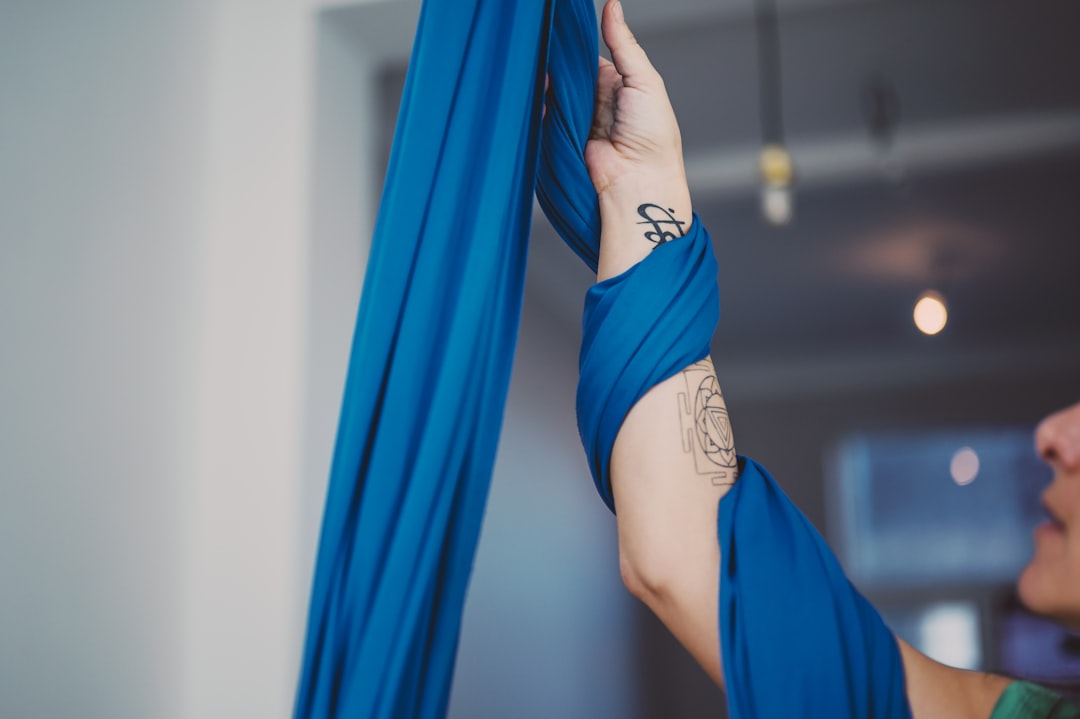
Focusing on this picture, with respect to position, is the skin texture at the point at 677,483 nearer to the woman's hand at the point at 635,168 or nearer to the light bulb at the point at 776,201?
the woman's hand at the point at 635,168

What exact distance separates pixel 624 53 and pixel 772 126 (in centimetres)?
178

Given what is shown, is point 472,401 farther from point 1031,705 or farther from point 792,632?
point 1031,705

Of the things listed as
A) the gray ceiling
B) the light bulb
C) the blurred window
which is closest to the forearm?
the gray ceiling

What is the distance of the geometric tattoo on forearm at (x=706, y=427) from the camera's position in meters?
0.81

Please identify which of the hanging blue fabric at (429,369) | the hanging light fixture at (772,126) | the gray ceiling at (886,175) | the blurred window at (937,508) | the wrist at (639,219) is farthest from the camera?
the blurred window at (937,508)

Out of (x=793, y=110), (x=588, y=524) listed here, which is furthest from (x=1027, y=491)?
(x=793, y=110)

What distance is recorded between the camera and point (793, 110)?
2910 millimetres

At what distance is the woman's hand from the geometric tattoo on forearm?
0.12 meters

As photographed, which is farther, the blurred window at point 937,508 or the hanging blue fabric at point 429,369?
Answer: the blurred window at point 937,508

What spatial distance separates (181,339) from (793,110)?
2011mm

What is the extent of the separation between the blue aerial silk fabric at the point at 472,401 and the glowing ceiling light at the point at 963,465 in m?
5.17

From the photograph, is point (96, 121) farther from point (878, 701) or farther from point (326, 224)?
point (878, 701)

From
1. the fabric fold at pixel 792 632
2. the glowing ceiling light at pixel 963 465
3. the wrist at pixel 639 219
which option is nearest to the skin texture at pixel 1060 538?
the fabric fold at pixel 792 632

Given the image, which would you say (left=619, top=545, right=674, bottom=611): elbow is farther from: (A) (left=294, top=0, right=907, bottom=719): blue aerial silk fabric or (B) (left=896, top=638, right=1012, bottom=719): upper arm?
(B) (left=896, top=638, right=1012, bottom=719): upper arm
